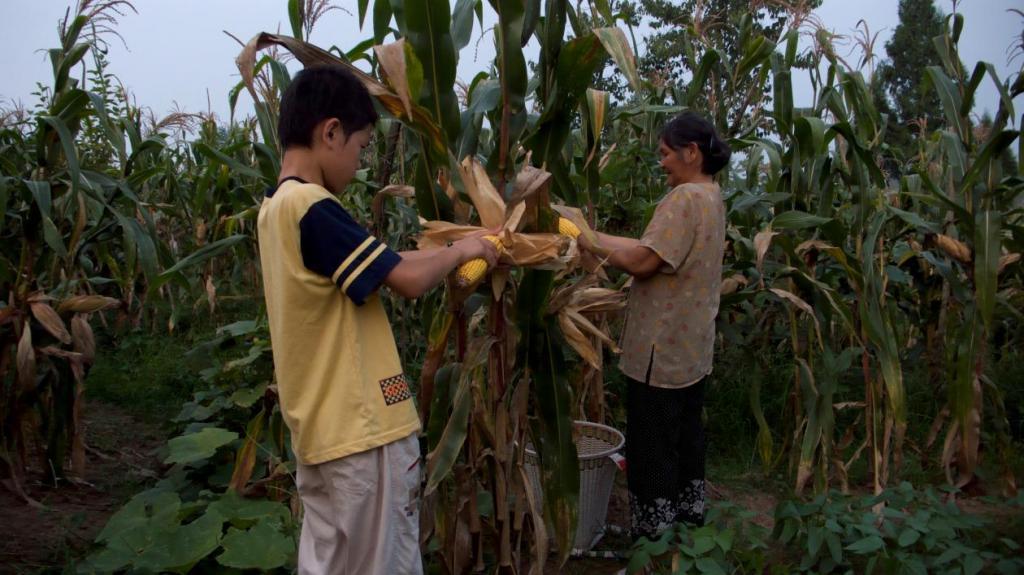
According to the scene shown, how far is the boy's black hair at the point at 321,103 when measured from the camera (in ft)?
5.14

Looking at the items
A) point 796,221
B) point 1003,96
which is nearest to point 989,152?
point 1003,96

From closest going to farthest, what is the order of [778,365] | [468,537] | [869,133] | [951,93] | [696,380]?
[468,537], [696,380], [951,93], [869,133], [778,365]

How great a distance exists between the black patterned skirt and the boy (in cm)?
117

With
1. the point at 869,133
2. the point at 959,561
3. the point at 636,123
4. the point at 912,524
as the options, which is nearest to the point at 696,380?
the point at 912,524

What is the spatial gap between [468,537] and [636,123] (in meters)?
2.74

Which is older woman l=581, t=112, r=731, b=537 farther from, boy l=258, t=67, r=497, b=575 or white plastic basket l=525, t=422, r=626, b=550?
boy l=258, t=67, r=497, b=575

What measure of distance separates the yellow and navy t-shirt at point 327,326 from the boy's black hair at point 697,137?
1386mm

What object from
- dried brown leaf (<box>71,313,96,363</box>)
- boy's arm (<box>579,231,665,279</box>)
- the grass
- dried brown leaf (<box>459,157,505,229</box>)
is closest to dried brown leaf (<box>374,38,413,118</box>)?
dried brown leaf (<box>459,157,505,229</box>)

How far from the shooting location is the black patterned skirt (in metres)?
2.66

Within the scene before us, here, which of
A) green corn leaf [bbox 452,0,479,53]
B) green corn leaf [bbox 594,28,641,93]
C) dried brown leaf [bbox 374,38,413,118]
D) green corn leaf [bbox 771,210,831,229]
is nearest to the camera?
dried brown leaf [bbox 374,38,413,118]

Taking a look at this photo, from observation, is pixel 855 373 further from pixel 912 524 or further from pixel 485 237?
pixel 485 237

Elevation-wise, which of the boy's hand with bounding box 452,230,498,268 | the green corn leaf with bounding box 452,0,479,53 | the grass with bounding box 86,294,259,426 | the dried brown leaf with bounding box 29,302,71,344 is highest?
the green corn leaf with bounding box 452,0,479,53

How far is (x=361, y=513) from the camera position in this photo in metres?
1.65

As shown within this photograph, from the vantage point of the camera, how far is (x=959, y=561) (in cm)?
233
